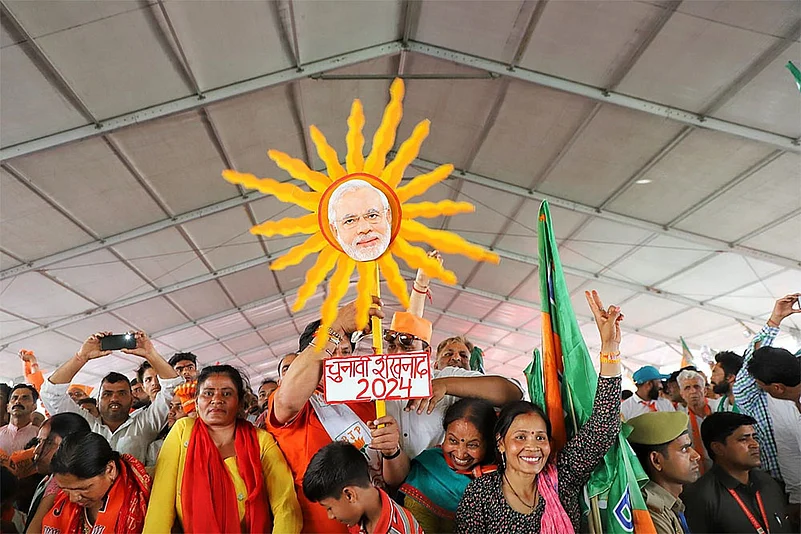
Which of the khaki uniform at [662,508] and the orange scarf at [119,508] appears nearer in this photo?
the orange scarf at [119,508]

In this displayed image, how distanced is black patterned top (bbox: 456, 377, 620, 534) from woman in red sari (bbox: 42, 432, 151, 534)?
1120mm

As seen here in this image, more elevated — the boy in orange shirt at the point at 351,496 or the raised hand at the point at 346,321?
the raised hand at the point at 346,321

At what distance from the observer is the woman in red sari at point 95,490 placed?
6.09 ft

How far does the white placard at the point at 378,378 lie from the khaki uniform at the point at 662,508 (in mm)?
1082

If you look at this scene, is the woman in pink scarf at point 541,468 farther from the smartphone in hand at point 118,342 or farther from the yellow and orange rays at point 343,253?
the smartphone in hand at point 118,342

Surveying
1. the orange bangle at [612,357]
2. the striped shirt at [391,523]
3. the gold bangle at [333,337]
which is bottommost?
the striped shirt at [391,523]

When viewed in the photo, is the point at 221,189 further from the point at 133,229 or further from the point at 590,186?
the point at 590,186

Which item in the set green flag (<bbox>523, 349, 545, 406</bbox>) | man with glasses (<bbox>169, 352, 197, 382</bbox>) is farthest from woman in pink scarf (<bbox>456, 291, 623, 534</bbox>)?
man with glasses (<bbox>169, 352, 197, 382</bbox>)

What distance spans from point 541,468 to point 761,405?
167 centimetres

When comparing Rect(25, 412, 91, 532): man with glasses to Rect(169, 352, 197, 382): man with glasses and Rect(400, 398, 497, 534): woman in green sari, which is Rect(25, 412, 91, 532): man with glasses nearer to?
Rect(169, 352, 197, 382): man with glasses

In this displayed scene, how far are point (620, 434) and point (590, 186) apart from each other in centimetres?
663

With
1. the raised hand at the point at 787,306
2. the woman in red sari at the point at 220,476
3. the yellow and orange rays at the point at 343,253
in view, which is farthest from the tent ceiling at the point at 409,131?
the woman in red sari at the point at 220,476

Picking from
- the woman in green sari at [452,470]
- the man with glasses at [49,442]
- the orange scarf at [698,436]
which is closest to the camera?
the woman in green sari at [452,470]

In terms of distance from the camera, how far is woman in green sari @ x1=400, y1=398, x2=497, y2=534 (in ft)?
6.44
